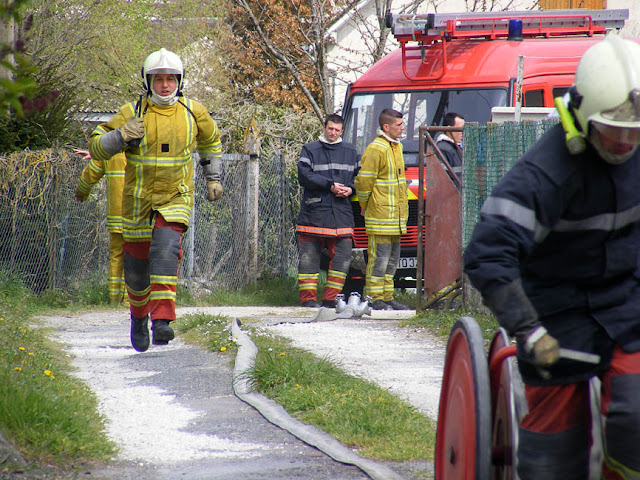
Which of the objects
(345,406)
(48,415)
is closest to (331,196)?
(345,406)

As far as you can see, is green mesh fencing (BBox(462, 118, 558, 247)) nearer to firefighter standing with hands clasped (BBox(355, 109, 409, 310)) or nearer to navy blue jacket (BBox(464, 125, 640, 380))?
firefighter standing with hands clasped (BBox(355, 109, 409, 310))

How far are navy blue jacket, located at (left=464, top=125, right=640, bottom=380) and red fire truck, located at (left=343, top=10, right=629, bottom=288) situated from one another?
7565mm

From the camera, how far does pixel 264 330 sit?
27.0 ft

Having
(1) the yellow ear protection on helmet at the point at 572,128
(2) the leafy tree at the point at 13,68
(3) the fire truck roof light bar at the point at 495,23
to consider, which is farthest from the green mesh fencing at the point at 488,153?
(2) the leafy tree at the point at 13,68

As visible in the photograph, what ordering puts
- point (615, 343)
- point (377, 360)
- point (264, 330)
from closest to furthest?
point (615, 343) → point (377, 360) → point (264, 330)

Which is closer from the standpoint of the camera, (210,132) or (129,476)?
(129,476)

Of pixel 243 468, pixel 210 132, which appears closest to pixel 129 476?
pixel 243 468

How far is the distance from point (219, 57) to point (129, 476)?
73.6 ft

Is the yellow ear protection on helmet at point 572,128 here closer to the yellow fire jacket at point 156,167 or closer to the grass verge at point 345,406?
the grass verge at point 345,406

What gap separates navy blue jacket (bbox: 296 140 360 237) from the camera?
11.4 meters

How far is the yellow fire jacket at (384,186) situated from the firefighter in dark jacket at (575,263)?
789 centimetres

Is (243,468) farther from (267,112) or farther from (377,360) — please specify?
(267,112)

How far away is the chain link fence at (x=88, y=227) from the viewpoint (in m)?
11.6

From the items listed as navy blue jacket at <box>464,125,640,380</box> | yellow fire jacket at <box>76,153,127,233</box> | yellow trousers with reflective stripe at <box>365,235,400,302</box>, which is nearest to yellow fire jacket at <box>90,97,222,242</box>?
yellow fire jacket at <box>76,153,127,233</box>
